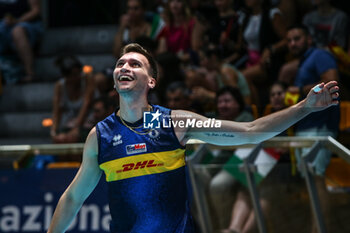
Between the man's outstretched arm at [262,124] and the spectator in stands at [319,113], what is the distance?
416 mm

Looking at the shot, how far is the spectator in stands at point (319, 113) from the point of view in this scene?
11.6ft

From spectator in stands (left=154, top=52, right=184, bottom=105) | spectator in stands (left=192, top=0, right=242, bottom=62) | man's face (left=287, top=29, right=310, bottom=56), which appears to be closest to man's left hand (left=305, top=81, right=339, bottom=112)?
man's face (left=287, top=29, right=310, bottom=56)

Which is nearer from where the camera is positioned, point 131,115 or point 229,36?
point 131,115

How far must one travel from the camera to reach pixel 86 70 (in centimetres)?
652

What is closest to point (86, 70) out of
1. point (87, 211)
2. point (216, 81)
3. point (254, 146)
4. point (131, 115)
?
point (216, 81)

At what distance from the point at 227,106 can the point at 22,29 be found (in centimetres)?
417

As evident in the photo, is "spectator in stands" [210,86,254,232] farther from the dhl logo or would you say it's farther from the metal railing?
the dhl logo

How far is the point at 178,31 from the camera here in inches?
255

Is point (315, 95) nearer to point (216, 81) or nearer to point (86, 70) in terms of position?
point (216, 81)

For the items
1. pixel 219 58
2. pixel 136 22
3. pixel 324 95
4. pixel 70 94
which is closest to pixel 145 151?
pixel 324 95

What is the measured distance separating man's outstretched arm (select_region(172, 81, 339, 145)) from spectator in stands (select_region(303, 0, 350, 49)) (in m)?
2.61

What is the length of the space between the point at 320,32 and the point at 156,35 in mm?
1915

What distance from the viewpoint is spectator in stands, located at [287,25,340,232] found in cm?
354

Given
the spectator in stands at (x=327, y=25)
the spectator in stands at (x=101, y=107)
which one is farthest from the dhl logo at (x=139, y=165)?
the spectator in stands at (x=327, y=25)
